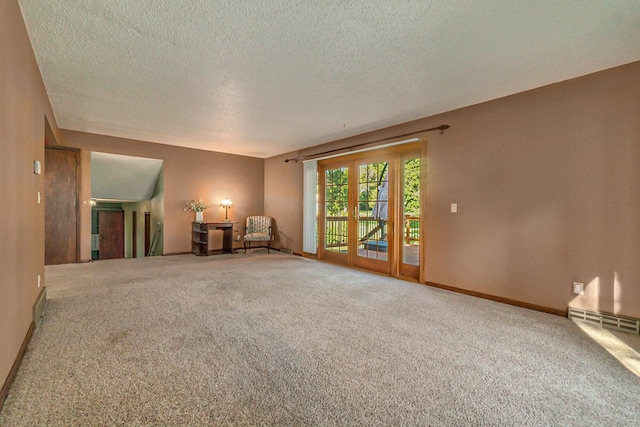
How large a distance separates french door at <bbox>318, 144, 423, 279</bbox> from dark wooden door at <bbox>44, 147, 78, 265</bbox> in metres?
4.65

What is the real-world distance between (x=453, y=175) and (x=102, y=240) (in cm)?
1052

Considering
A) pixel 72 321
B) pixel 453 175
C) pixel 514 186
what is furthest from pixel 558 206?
pixel 72 321

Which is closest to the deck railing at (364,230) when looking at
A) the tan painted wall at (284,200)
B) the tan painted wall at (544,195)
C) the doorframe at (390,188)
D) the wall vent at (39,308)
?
the doorframe at (390,188)

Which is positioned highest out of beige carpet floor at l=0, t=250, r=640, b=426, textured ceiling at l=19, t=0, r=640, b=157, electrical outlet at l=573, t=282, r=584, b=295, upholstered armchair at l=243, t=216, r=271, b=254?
textured ceiling at l=19, t=0, r=640, b=157

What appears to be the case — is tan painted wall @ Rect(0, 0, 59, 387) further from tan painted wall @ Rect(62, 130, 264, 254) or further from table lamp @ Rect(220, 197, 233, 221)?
table lamp @ Rect(220, 197, 233, 221)

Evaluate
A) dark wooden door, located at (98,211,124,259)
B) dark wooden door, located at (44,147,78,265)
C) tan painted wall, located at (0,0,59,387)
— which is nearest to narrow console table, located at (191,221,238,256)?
dark wooden door, located at (44,147,78,265)

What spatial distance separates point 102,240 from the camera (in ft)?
30.3

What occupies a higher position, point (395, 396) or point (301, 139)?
point (301, 139)

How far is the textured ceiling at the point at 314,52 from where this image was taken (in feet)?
6.64

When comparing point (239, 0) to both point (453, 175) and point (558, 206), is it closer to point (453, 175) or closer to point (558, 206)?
point (453, 175)

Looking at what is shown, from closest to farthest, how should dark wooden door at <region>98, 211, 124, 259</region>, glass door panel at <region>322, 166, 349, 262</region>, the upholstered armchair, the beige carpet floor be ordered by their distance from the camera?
the beige carpet floor < glass door panel at <region>322, 166, 349, 262</region> < the upholstered armchair < dark wooden door at <region>98, 211, 124, 259</region>

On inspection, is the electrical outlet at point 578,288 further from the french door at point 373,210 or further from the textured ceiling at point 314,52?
the textured ceiling at point 314,52

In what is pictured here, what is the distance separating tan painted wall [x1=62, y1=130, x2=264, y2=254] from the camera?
5.71 m

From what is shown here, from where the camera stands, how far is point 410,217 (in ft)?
15.0
